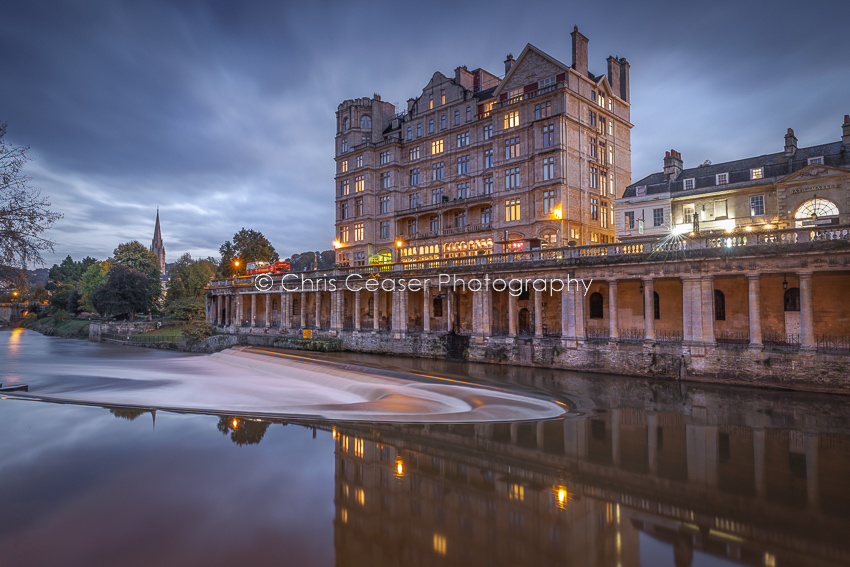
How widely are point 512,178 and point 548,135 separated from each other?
5139 millimetres

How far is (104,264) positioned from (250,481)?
93.8 metres

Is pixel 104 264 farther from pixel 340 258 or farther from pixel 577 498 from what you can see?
pixel 577 498

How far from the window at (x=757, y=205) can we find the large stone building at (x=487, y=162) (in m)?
11.3

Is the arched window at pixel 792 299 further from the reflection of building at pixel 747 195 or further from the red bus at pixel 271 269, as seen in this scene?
the red bus at pixel 271 269

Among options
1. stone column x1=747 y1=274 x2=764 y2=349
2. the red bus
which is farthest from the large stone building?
stone column x1=747 y1=274 x2=764 y2=349

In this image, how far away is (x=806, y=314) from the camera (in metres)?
19.3

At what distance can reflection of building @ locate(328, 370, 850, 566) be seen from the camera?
307 inches

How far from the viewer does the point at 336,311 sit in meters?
40.0

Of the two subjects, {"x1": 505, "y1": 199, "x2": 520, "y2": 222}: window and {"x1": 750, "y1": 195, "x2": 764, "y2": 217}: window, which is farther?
{"x1": 505, "y1": 199, "x2": 520, "y2": 222}: window

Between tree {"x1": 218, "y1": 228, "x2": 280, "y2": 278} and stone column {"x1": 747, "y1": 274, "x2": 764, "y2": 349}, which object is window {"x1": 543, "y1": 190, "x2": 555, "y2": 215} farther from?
tree {"x1": 218, "y1": 228, "x2": 280, "y2": 278}

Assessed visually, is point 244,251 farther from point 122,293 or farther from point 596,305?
point 596,305

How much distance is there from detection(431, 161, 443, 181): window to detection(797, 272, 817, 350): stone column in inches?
1357

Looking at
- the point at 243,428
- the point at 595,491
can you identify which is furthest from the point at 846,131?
the point at 243,428

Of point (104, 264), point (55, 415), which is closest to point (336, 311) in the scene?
point (55, 415)
